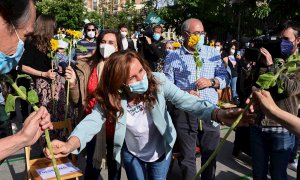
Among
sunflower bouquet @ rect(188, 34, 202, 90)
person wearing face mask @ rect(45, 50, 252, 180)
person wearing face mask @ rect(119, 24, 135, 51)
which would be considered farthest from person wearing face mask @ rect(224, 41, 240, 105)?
person wearing face mask @ rect(45, 50, 252, 180)

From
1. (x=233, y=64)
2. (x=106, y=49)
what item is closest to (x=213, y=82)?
(x=106, y=49)

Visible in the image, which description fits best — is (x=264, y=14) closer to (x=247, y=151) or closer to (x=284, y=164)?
(x=247, y=151)

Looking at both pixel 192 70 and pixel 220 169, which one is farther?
pixel 220 169

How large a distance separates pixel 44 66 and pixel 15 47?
10.2ft

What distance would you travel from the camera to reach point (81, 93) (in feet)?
12.2

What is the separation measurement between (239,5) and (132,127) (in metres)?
11.4

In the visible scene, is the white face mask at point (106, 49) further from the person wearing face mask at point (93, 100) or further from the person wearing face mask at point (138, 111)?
the person wearing face mask at point (138, 111)

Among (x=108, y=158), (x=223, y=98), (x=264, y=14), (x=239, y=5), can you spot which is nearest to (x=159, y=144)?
(x=108, y=158)

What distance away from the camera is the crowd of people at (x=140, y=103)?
5.99ft

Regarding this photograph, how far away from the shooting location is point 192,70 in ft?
12.8

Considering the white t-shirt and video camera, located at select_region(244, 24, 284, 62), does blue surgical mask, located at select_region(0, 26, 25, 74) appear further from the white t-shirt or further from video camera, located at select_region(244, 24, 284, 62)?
video camera, located at select_region(244, 24, 284, 62)

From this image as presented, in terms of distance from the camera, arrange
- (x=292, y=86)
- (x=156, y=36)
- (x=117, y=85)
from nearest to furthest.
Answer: (x=117, y=85)
(x=292, y=86)
(x=156, y=36)

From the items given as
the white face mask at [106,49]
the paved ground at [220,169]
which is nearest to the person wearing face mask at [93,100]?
the white face mask at [106,49]

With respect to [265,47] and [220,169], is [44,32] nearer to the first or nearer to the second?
[265,47]
